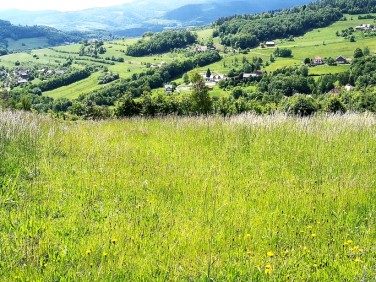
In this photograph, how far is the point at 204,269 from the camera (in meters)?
4.04

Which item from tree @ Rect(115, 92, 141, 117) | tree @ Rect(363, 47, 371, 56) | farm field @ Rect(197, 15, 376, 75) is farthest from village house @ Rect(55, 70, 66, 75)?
tree @ Rect(115, 92, 141, 117)

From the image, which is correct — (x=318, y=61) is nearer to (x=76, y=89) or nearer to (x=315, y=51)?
(x=315, y=51)

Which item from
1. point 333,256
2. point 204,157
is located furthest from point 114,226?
point 204,157

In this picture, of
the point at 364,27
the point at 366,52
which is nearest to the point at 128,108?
the point at 366,52

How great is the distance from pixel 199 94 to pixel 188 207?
36.0 meters

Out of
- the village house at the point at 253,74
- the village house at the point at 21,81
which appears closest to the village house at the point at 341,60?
the village house at the point at 253,74

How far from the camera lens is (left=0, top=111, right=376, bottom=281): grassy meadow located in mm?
4035

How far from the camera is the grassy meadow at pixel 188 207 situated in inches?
159

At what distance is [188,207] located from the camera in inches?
215

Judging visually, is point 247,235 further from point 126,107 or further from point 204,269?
point 126,107

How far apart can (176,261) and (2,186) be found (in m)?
3.28

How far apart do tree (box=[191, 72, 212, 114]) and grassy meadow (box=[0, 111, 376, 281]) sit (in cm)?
3184

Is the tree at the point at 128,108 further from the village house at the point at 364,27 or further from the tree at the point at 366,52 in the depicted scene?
the village house at the point at 364,27

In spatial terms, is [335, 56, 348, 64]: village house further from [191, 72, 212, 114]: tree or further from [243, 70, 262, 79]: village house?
[191, 72, 212, 114]: tree
